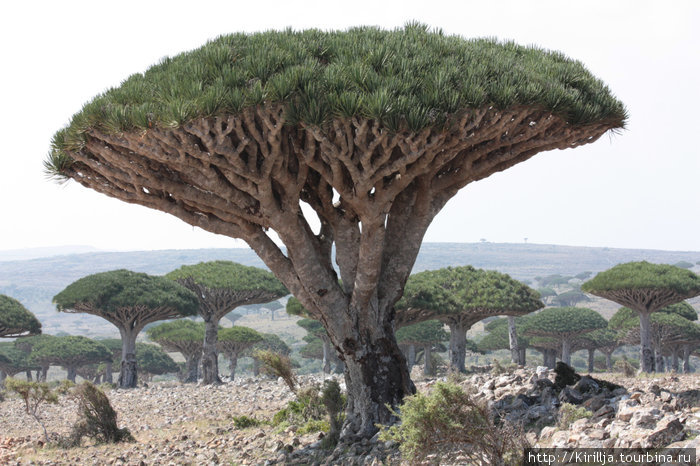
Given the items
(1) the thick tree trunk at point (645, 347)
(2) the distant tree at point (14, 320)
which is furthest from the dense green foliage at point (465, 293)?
(2) the distant tree at point (14, 320)

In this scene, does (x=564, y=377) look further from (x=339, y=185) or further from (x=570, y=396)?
(x=339, y=185)

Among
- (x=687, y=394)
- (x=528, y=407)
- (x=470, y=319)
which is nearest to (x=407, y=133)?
(x=528, y=407)

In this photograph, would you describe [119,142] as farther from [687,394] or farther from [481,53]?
[687,394]

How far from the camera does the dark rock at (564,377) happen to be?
10.1 meters

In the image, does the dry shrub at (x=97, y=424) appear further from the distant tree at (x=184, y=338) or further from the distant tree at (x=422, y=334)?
the distant tree at (x=184, y=338)

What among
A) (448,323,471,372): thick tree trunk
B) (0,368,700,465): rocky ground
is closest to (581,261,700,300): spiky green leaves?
(448,323,471,372): thick tree trunk

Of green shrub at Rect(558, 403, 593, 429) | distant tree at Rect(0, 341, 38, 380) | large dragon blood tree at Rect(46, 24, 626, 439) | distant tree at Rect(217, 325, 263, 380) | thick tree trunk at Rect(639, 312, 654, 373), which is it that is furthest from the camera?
distant tree at Rect(0, 341, 38, 380)

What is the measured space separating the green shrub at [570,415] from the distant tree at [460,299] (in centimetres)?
1700

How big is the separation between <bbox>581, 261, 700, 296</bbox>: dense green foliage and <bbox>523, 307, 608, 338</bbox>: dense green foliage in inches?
550

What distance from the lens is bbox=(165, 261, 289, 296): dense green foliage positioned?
105ft

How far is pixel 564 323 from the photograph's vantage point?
42344 millimetres

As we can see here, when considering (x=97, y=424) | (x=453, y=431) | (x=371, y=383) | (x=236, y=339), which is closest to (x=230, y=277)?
(x=236, y=339)

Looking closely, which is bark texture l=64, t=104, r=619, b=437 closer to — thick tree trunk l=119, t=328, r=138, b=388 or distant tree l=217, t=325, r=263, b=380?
thick tree trunk l=119, t=328, r=138, b=388

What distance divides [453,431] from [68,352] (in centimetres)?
4807
